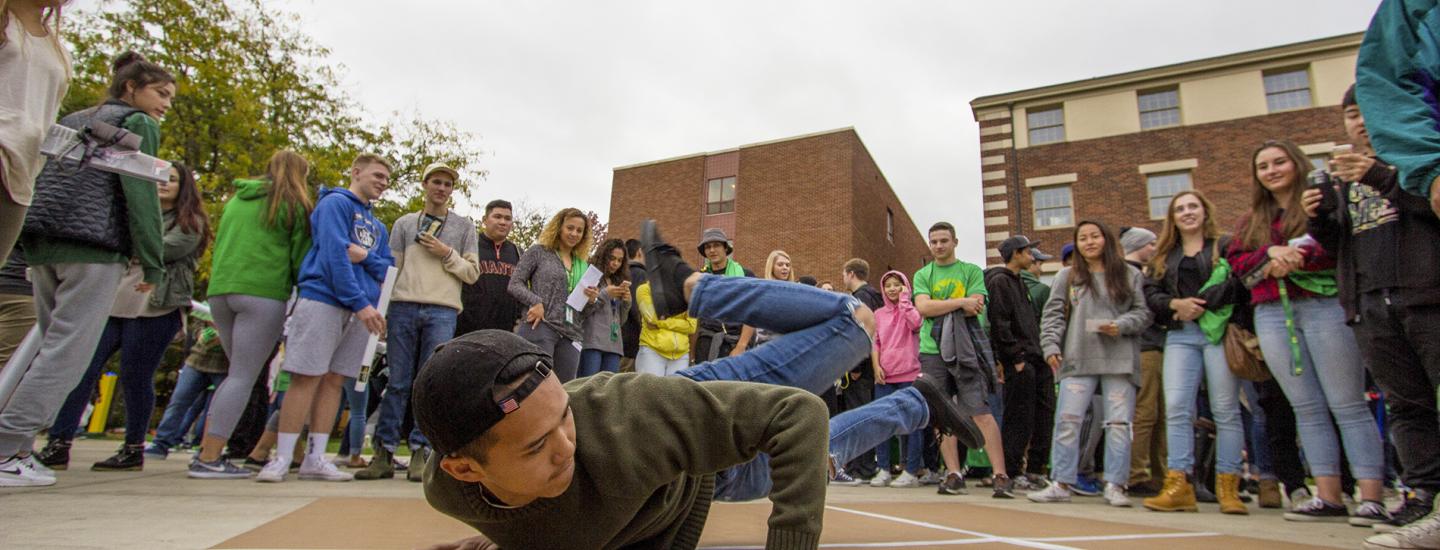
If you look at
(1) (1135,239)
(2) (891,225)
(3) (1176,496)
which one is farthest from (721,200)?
(3) (1176,496)

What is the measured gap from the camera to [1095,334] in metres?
4.32

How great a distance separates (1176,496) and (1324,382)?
901mm

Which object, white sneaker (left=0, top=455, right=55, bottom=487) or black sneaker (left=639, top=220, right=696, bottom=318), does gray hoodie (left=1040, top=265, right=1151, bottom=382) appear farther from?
white sneaker (left=0, top=455, right=55, bottom=487)

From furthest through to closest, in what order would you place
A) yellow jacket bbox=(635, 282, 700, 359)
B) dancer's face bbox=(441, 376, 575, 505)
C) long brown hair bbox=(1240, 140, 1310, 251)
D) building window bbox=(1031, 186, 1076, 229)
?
1. building window bbox=(1031, 186, 1076, 229)
2. yellow jacket bbox=(635, 282, 700, 359)
3. long brown hair bbox=(1240, 140, 1310, 251)
4. dancer's face bbox=(441, 376, 575, 505)

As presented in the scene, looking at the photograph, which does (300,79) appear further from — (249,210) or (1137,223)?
(1137,223)

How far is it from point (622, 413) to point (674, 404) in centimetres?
11

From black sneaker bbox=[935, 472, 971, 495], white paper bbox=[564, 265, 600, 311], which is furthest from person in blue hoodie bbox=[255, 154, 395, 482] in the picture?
black sneaker bbox=[935, 472, 971, 495]

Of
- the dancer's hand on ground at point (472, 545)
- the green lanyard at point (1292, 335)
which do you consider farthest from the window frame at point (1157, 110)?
the dancer's hand on ground at point (472, 545)

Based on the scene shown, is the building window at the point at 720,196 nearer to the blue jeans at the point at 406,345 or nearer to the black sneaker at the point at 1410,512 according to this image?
the blue jeans at the point at 406,345

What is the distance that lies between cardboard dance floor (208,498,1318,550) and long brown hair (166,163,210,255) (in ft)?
9.10

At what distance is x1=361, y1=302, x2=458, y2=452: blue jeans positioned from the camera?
4363 mm

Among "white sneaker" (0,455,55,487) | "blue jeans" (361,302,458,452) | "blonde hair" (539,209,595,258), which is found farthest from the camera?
"blonde hair" (539,209,595,258)

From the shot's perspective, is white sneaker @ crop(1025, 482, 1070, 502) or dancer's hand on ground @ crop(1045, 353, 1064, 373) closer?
white sneaker @ crop(1025, 482, 1070, 502)

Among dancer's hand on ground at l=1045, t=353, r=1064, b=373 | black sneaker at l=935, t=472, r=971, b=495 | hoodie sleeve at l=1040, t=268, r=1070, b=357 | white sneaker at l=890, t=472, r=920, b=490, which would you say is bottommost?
white sneaker at l=890, t=472, r=920, b=490
